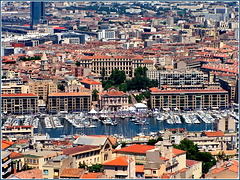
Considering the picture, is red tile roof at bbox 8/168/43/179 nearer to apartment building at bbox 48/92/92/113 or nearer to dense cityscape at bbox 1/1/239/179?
dense cityscape at bbox 1/1/239/179

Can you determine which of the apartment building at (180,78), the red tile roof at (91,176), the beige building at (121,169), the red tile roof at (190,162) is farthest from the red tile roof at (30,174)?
the apartment building at (180,78)

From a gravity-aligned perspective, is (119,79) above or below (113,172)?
below

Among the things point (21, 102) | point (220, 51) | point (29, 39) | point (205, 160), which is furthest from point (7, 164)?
point (29, 39)

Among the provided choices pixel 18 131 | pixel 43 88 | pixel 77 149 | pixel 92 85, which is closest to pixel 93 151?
pixel 77 149

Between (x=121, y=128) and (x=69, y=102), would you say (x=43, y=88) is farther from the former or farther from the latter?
(x=121, y=128)

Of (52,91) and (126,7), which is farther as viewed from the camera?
(126,7)

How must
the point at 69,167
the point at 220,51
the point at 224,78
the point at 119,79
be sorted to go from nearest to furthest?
the point at 69,167 < the point at 224,78 < the point at 119,79 < the point at 220,51

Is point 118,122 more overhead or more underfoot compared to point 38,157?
more underfoot

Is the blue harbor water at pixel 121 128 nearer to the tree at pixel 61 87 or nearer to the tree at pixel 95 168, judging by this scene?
the tree at pixel 61 87

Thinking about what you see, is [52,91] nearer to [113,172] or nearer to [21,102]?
[21,102]
